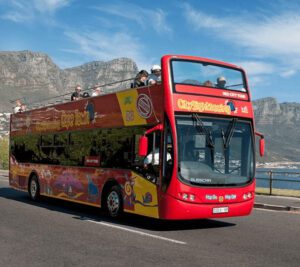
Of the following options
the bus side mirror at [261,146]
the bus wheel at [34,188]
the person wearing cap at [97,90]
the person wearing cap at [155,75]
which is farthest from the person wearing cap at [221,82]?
the bus wheel at [34,188]

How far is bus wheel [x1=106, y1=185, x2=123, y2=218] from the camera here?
11.3 meters

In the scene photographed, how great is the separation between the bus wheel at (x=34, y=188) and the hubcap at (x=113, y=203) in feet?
17.2

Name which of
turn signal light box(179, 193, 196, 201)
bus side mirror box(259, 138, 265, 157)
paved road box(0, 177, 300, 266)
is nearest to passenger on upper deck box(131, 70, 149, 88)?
turn signal light box(179, 193, 196, 201)

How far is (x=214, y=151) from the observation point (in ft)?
32.8

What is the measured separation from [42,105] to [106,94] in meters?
5.01

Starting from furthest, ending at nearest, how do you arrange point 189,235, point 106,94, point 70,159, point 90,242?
point 70,159, point 106,94, point 189,235, point 90,242

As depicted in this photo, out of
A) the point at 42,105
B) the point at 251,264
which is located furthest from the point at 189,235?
the point at 42,105

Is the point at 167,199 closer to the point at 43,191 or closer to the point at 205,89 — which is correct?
the point at 205,89

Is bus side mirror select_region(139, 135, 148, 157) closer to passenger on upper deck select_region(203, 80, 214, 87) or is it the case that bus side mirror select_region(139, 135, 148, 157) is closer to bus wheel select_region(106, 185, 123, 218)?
passenger on upper deck select_region(203, 80, 214, 87)

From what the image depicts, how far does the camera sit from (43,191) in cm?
1574

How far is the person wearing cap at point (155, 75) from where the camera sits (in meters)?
10.5

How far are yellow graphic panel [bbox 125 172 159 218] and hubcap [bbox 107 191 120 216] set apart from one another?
63 cm

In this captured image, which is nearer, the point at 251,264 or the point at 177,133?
the point at 251,264

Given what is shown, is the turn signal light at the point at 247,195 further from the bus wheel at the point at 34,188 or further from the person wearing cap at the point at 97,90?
the bus wheel at the point at 34,188
